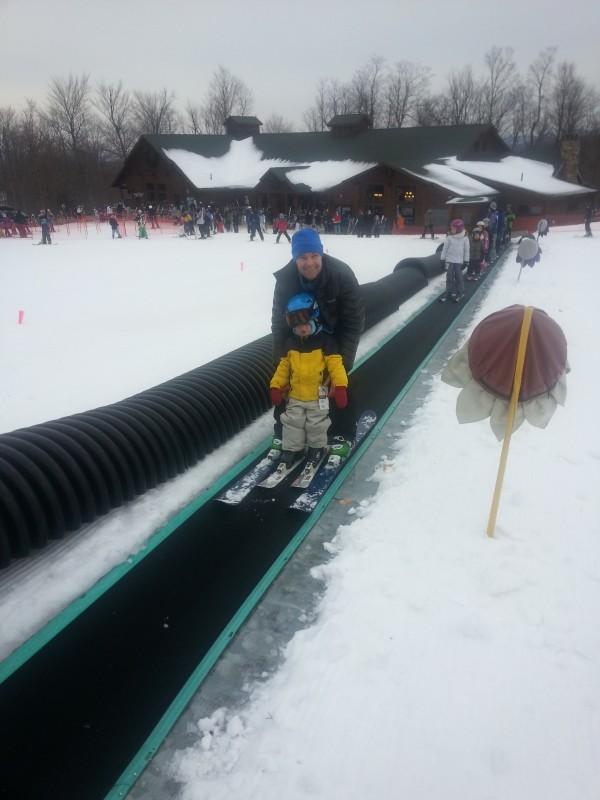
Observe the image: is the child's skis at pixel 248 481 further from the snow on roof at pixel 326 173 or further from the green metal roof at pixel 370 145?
the green metal roof at pixel 370 145

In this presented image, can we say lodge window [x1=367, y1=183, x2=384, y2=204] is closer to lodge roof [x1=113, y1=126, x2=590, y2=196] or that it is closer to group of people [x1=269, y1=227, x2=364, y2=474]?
lodge roof [x1=113, y1=126, x2=590, y2=196]

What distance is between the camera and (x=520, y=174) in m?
36.4

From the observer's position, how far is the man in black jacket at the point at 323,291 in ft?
11.7

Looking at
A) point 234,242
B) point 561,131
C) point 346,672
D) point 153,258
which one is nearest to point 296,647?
point 346,672

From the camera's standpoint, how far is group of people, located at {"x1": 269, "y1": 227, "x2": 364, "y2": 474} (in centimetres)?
355

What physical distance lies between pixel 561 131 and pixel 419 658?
81.1m

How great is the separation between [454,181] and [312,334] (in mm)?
32723

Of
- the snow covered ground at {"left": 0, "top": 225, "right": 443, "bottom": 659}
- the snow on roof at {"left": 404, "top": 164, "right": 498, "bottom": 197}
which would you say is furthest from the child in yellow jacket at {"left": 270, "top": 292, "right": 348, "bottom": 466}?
the snow on roof at {"left": 404, "top": 164, "right": 498, "bottom": 197}

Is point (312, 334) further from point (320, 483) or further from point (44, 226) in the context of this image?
point (44, 226)

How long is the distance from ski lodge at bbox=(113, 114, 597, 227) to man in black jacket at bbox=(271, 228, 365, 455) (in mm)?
27262

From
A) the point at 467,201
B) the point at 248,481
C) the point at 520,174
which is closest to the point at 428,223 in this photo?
the point at 467,201

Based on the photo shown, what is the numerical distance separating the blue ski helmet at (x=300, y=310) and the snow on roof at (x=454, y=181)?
30583mm

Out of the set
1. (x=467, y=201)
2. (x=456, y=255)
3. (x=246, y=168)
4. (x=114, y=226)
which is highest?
(x=246, y=168)

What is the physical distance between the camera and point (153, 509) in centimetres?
372
